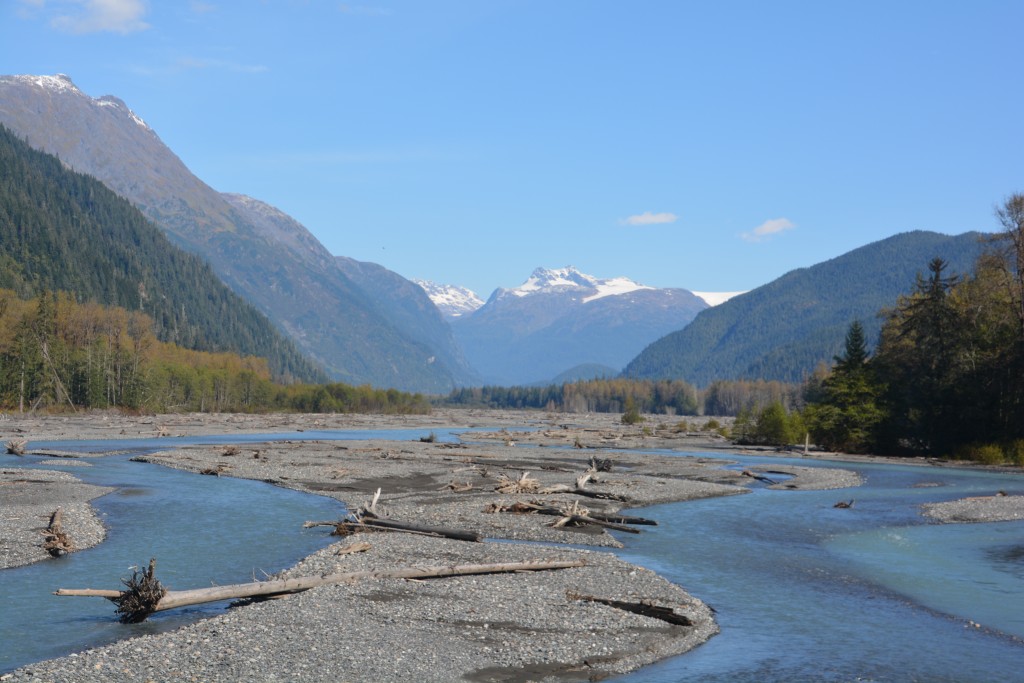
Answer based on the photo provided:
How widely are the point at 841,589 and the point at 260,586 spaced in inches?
716

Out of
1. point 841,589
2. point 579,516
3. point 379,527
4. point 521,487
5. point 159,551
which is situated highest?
point 521,487

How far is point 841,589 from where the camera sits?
28.2 m

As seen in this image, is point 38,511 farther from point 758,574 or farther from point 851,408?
point 851,408

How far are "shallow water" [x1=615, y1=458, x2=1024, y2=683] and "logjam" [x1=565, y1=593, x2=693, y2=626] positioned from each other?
1.26 m

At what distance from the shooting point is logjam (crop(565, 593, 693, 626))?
23.2 m

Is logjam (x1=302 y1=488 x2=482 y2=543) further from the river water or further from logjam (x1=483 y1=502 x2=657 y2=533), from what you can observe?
logjam (x1=483 y1=502 x2=657 y2=533)

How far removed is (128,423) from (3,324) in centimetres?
2565

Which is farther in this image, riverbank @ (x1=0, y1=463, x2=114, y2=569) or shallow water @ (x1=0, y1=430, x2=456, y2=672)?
riverbank @ (x1=0, y1=463, x2=114, y2=569)

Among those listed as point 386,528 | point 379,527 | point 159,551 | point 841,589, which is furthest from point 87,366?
point 841,589

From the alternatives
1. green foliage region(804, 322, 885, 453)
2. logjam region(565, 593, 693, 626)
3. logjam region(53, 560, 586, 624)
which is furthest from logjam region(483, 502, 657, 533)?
green foliage region(804, 322, 885, 453)

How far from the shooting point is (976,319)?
274 ft

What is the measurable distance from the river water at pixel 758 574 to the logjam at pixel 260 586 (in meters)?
0.48

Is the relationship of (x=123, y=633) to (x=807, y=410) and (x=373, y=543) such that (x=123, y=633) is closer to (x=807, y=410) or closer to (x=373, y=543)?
(x=373, y=543)

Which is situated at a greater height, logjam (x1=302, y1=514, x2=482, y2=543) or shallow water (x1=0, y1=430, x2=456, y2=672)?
logjam (x1=302, y1=514, x2=482, y2=543)
